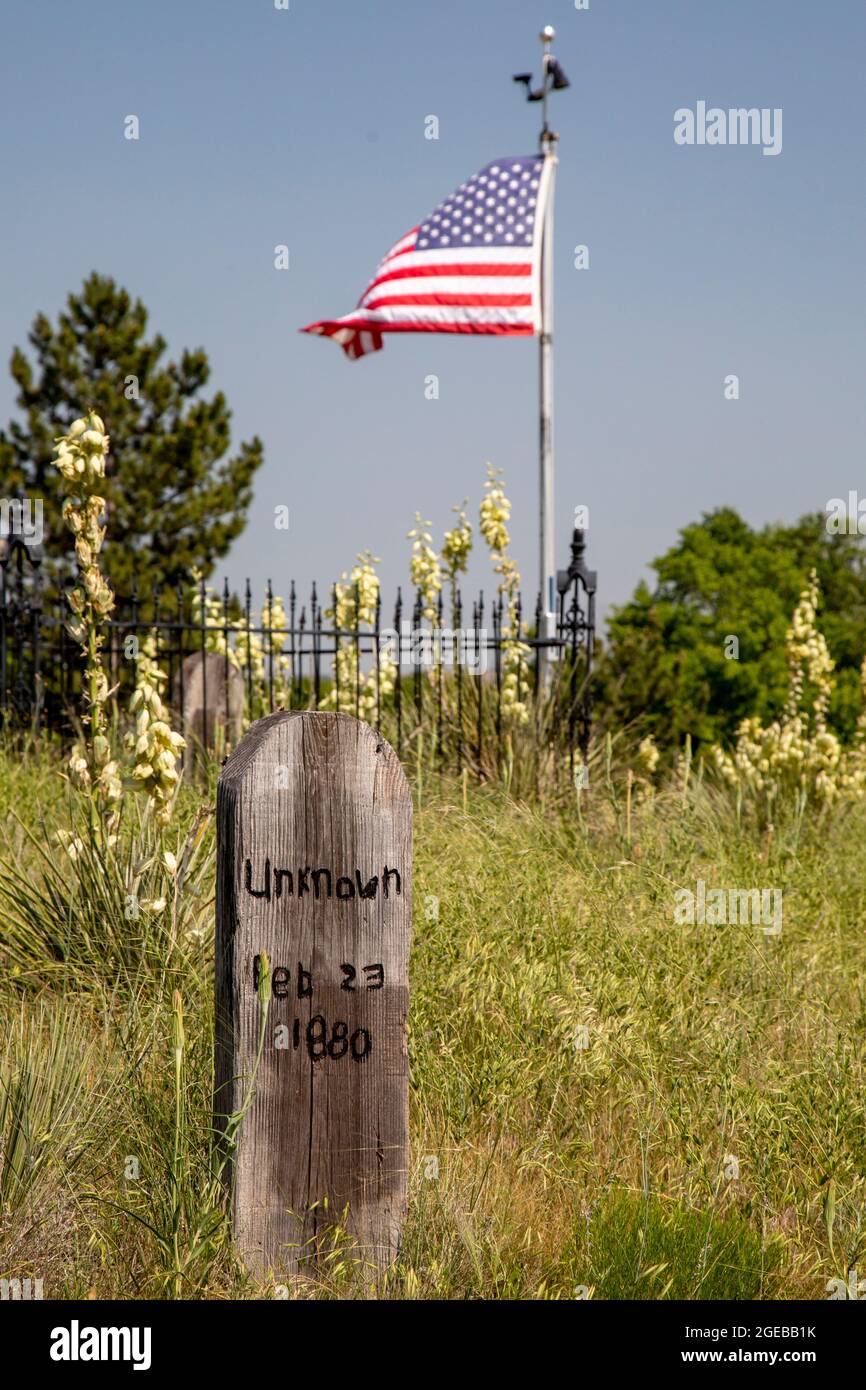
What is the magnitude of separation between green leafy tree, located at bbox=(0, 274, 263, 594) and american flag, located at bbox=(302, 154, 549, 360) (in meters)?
12.6

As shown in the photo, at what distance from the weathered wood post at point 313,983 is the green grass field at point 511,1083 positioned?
0.11 metres

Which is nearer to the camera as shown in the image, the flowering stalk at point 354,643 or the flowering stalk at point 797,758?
the flowering stalk at point 797,758

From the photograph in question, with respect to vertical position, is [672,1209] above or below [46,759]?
below

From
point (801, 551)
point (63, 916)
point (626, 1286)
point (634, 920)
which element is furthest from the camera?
point (801, 551)

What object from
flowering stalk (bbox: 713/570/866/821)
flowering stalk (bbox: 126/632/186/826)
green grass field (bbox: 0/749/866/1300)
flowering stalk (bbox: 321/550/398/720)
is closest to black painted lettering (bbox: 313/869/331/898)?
green grass field (bbox: 0/749/866/1300)

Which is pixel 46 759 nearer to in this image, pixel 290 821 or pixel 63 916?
pixel 63 916

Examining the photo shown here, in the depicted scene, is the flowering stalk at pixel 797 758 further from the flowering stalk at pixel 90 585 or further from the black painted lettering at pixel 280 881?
the black painted lettering at pixel 280 881

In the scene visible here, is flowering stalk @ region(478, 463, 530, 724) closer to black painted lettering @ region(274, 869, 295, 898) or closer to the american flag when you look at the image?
the american flag

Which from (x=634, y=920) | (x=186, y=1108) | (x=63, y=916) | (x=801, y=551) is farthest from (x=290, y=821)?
(x=801, y=551)

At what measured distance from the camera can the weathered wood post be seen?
299cm

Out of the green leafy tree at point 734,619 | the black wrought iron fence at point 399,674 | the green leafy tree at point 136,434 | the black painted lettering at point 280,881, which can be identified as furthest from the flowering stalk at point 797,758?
the green leafy tree at point 734,619

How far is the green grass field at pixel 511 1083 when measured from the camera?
10.00 feet

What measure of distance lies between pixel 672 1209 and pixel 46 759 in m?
6.00

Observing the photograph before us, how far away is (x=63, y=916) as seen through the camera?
4891mm
